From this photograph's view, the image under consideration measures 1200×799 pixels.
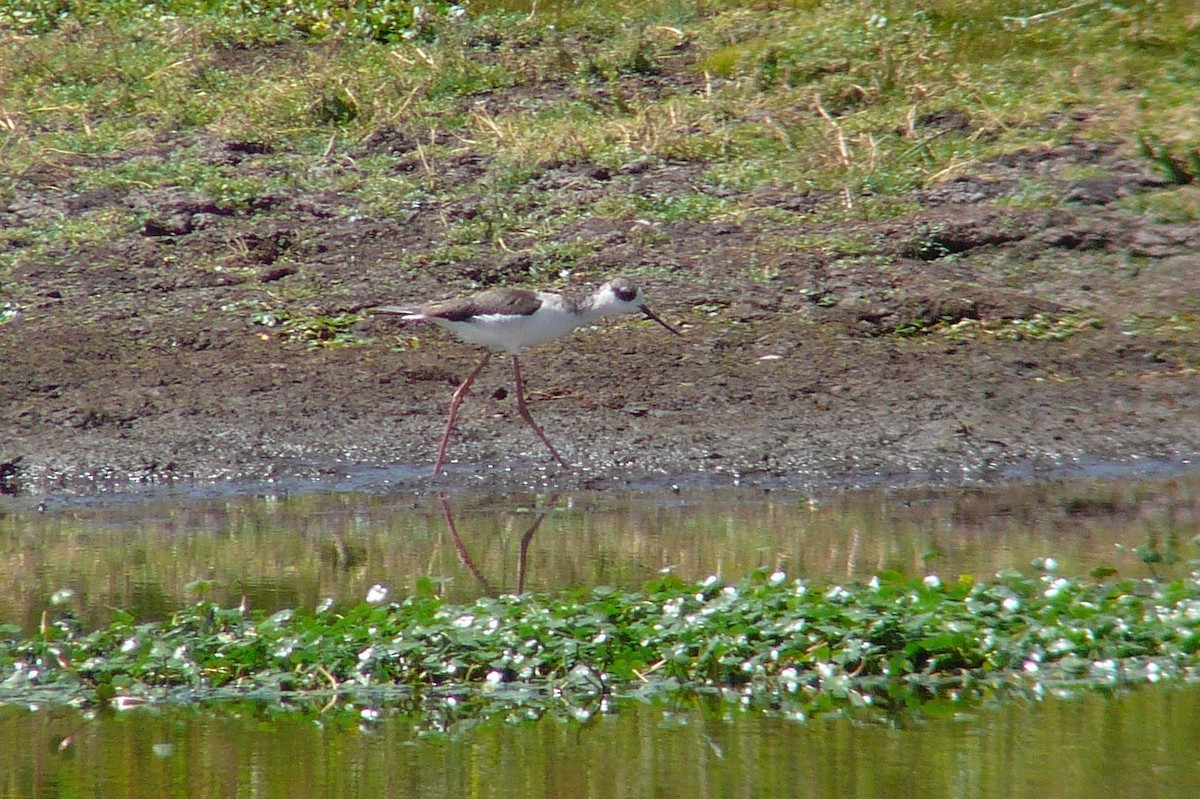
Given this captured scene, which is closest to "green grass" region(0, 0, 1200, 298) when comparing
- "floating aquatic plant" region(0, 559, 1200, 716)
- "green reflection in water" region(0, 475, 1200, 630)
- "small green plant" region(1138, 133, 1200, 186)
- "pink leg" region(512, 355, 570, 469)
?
"small green plant" region(1138, 133, 1200, 186)

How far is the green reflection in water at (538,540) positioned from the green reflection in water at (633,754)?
42.8 inches

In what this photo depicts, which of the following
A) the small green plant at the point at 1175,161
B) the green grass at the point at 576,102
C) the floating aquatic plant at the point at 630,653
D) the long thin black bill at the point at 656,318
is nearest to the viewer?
the floating aquatic plant at the point at 630,653

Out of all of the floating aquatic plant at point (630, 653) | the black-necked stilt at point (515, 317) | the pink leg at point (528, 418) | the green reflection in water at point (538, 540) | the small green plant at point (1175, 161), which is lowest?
the floating aquatic plant at point (630, 653)

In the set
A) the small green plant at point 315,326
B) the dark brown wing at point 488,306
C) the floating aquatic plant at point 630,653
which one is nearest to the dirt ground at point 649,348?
the small green plant at point 315,326

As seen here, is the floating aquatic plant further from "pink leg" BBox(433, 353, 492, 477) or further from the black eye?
the black eye

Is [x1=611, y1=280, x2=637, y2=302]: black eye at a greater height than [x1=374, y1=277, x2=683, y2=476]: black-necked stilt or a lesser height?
greater

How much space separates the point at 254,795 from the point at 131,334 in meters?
6.26

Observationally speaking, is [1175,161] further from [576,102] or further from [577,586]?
[577,586]

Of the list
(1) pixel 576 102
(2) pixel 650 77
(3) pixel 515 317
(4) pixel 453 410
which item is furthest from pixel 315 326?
(2) pixel 650 77

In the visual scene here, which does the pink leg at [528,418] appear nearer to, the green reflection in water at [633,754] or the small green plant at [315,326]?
the small green plant at [315,326]

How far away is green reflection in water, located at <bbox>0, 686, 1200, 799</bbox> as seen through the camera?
16.8ft

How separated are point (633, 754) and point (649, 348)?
553 centimetres

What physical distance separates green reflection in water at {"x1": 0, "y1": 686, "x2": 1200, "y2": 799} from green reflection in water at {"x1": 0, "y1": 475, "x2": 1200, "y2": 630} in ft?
3.56

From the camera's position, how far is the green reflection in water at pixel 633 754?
5117 mm
